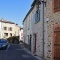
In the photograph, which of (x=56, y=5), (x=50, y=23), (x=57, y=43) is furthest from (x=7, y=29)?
(x=57, y=43)

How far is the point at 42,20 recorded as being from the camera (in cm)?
2144

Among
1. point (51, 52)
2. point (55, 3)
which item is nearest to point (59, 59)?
point (51, 52)

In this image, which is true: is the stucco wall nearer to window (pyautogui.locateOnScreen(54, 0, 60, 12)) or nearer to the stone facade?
window (pyautogui.locateOnScreen(54, 0, 60, 12))

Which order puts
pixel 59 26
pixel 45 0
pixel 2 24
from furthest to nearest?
pixel 2 24
pixel 45 0
pixel 59 26

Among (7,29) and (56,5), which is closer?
(56,5)

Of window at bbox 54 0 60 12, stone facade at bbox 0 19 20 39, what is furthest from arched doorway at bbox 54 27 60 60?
stone facade at bbox 0 19 20 39

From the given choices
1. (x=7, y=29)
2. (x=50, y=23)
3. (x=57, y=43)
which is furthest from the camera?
(x=7, y=29)

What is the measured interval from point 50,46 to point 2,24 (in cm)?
6769

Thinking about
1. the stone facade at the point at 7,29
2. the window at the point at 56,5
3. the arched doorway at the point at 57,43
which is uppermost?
the stone facade at the point at 7,29

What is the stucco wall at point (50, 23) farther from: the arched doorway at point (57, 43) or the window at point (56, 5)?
the arched doorway at point (57, 43)

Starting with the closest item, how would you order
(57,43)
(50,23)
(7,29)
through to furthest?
(57,43)
(50,23)
(7,29)

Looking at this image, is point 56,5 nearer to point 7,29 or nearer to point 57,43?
point 57,43

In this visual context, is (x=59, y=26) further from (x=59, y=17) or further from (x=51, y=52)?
(x=51, y=52)

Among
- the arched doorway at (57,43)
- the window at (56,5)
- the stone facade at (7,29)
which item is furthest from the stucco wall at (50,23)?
the stone facade at (7,29)
